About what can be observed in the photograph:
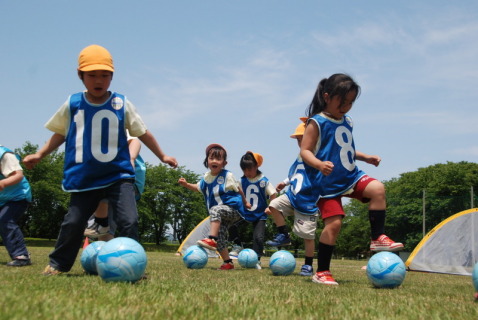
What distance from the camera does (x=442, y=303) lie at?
3.43 metres

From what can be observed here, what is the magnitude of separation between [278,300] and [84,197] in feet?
8.06

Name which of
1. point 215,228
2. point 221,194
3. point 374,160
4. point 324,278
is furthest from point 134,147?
point 374,160

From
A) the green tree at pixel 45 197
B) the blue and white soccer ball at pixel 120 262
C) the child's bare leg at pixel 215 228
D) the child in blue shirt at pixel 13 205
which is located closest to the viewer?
the blue and white soccer ball at pixel 120 262

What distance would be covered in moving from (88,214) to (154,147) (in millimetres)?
967

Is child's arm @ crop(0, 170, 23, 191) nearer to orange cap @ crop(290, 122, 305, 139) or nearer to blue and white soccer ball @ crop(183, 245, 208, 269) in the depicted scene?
blue and white soccer ball @ crop(183, 245, 208, 269)

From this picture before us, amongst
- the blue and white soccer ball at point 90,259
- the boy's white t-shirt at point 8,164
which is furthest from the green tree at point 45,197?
the blue and white soccer ball at point 90,259

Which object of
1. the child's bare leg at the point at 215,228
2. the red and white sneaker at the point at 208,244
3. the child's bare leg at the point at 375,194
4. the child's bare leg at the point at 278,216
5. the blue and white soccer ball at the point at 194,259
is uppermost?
the child's bare leg at the point at 375,194

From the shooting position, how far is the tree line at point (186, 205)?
38844 millimetres

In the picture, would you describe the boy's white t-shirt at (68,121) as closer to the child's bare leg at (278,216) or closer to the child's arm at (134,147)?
the child's arm at (134,147)

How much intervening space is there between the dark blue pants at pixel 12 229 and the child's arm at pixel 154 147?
2980 mm

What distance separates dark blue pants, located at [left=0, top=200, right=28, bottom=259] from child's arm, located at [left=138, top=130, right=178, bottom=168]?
298cm

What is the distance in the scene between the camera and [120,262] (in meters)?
3.84

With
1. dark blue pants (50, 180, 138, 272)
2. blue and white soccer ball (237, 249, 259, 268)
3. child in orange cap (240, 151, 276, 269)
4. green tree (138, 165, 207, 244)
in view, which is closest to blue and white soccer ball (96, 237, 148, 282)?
dark blue pants (50, 180, 138, 272)

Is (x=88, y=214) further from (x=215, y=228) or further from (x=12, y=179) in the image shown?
(x=215, y=228)
